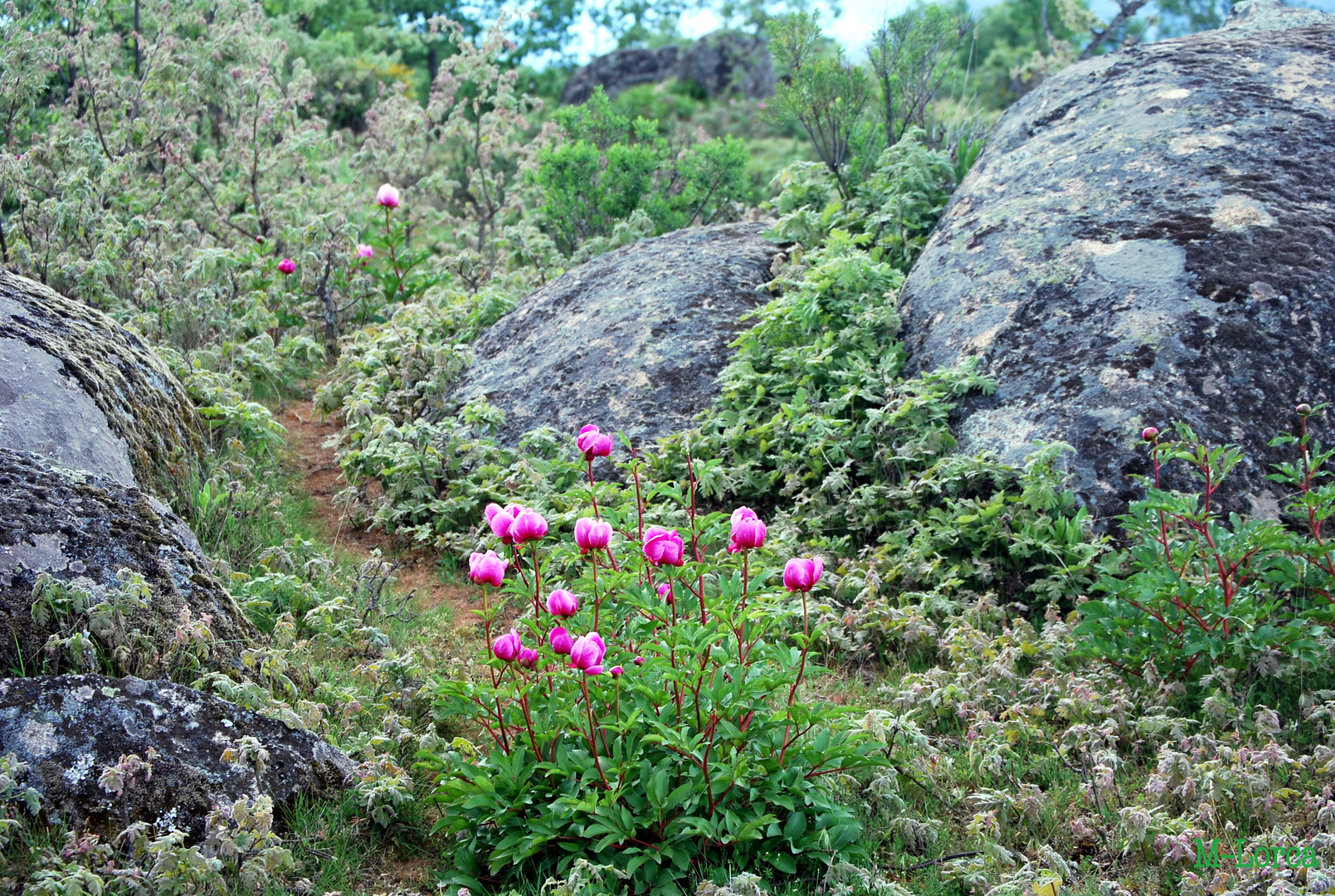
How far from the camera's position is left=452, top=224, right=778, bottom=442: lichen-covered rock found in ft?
17.6

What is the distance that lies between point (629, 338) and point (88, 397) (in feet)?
9.34

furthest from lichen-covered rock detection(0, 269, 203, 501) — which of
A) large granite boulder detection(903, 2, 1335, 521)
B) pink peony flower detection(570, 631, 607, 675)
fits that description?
large granite boulder detection(903, 2, 1335, 521)

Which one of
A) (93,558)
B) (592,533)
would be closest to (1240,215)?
(592,533)

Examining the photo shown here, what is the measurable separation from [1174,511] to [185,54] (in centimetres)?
727

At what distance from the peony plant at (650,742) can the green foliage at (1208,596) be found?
52.1 inches

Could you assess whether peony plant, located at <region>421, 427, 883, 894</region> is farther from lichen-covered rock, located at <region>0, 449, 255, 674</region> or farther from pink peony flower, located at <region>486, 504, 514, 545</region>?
lichen-covered rock, located at <region>0, 449, 255, 674</region>

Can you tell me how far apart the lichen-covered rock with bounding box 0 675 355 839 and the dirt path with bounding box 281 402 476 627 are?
1.50m

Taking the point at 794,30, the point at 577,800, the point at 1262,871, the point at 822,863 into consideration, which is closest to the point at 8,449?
the point at 577,800

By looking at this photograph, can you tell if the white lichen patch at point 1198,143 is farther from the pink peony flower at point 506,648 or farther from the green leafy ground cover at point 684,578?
the pink peony flower at point 506,648

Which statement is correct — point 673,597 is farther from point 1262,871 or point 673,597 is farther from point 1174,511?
point 1174,511

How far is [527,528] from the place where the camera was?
235cm

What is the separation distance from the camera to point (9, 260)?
5727 mm

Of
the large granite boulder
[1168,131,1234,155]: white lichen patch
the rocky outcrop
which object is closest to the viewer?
the large granite boulder

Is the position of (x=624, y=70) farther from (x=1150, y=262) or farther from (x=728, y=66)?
(x=1150, y=262)
